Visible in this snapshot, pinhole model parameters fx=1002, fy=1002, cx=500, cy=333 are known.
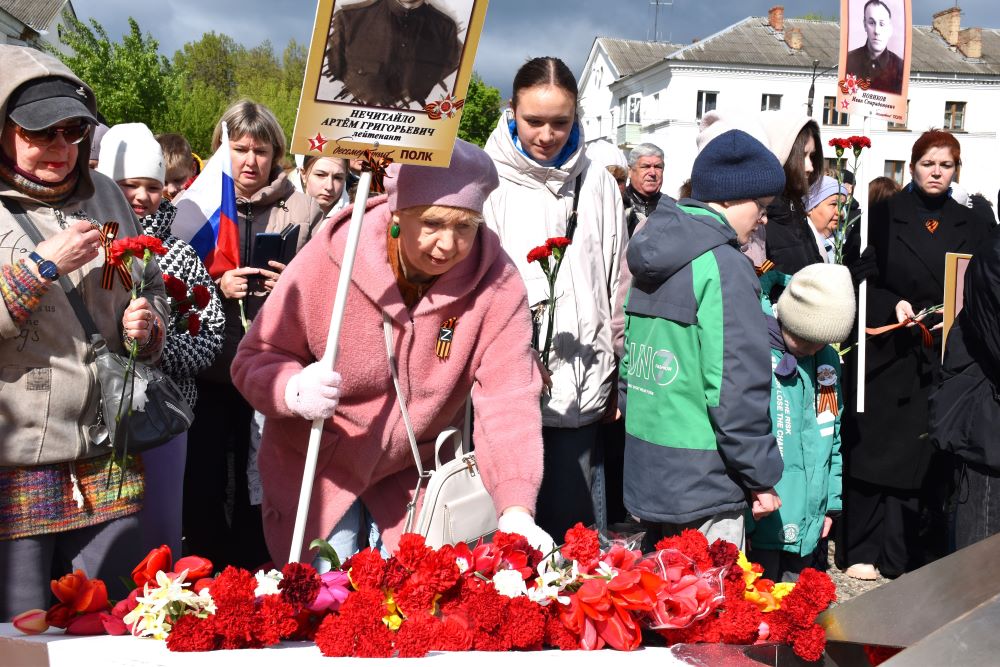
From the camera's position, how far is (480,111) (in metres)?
53.0

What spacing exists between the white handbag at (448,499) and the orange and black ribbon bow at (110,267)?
2.29 feet

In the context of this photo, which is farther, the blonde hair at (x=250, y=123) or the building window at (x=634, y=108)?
the building window at (x=634, y=108)

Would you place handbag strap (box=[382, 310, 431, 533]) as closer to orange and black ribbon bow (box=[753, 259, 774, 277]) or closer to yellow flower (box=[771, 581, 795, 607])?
yellow flower (box=[771, 581, 795, 607])

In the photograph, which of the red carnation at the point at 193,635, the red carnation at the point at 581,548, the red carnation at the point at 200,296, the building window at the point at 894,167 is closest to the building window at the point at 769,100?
the building window at the point at 894,167

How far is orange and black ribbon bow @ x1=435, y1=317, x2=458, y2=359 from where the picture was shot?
2867 mm

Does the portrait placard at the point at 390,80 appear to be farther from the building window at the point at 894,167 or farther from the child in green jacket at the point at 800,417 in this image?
the building window at the point at 894,167

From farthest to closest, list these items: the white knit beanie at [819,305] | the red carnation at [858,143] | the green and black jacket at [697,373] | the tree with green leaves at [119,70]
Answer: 1. the tree with green leaves at [119,70]
2. the red carnation at [858,143]
3. the white knit beanie at [819,305]
4. the green and black jacket at [697,373]

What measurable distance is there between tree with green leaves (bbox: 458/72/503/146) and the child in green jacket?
160ft

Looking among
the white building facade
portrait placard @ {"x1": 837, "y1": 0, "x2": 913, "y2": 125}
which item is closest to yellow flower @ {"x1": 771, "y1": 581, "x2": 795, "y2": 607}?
portrait placard @ {"x1": 837, "y1": 0, "x2": 913, "y2": 125}

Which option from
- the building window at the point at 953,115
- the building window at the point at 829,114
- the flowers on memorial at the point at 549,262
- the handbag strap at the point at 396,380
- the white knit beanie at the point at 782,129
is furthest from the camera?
the building window at the point at 953,115

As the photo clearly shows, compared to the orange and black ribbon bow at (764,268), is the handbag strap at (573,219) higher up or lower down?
higher up

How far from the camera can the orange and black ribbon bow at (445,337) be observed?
287 cm

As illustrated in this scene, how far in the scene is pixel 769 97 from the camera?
4944cm

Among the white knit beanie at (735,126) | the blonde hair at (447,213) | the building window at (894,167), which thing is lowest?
the blonde hair at (447,213)
